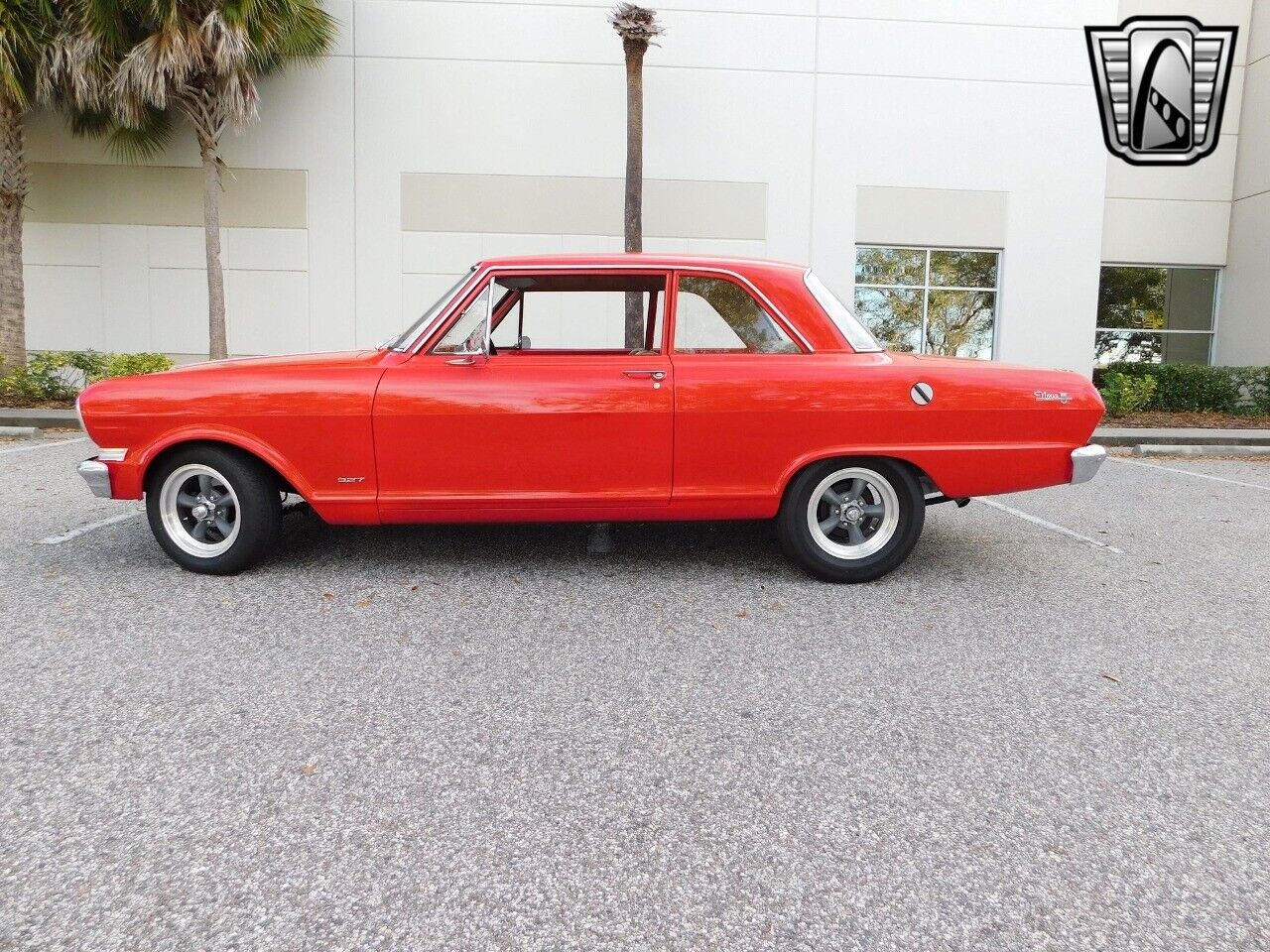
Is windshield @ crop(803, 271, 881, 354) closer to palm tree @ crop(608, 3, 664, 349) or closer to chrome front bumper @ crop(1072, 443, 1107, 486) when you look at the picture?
chrome front bumper @ crop(1072, 443, 1107, 486)

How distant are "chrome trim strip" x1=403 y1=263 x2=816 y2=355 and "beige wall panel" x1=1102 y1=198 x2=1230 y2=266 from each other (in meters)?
13.4

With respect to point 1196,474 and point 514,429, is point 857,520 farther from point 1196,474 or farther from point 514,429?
point 1196,474

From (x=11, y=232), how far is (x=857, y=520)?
12.8 meters

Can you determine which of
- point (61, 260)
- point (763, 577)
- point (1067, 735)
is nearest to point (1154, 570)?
point (763, 577)

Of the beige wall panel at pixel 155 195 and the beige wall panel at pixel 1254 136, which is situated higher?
the beige wall panel at pixel 1254 136

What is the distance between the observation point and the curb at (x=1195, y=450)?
983 centimetres

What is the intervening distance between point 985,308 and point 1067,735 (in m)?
12.5

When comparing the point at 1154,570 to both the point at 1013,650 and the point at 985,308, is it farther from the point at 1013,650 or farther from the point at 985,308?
the point at 985,308

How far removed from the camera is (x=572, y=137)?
12.7 meters

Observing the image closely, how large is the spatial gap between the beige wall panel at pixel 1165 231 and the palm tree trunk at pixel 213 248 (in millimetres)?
14570

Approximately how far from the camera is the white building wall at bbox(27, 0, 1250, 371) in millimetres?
12477

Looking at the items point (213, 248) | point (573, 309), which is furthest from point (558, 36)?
point (573, 309)

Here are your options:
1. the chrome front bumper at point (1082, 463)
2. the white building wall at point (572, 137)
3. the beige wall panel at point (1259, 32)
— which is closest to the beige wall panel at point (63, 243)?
the white building wall at point (572, 137)

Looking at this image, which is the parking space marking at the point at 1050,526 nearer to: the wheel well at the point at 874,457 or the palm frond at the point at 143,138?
the wheel well at the point at 874,457
